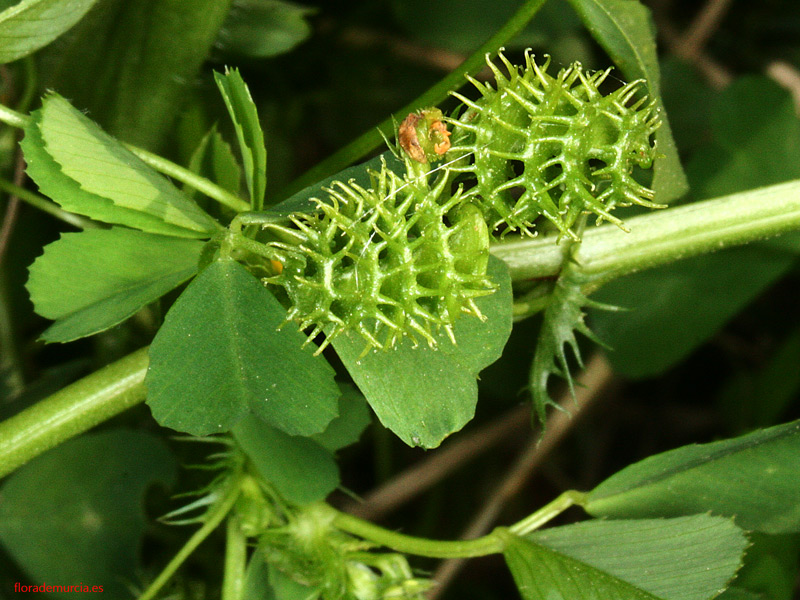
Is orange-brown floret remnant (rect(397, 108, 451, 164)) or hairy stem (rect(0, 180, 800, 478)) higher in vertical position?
orange-brown floret remnant (rect(397, 108, 451, 164))

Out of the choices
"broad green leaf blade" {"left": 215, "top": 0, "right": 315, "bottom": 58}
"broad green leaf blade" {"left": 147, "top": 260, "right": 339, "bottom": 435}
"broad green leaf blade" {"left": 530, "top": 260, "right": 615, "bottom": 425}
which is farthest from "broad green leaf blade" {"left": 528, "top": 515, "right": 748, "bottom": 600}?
"broad green leaf blade" {"left": 215, "top": 0, "right": 315, "bottom": 58}

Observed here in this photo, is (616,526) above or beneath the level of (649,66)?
beneath

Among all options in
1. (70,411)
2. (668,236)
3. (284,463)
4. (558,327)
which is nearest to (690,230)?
(668,236)

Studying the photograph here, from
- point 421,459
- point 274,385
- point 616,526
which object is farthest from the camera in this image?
point 421,459

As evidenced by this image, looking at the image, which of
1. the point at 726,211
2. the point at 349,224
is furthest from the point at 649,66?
the point at 349,224

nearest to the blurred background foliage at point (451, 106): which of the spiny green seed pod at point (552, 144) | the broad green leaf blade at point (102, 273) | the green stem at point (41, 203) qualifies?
the green stem at point (41, 203)

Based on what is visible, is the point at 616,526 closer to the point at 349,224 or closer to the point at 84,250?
the point at 349,224

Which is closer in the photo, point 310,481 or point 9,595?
point 310,481

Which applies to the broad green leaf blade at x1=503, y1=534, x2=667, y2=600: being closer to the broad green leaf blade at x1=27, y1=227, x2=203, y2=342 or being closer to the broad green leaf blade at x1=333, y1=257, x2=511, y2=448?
the broad green leaf blade at x1=333, y1=257, x2=511, y2=448
